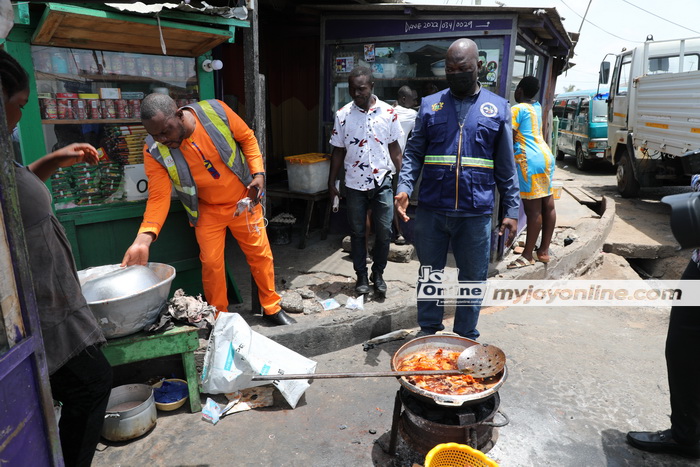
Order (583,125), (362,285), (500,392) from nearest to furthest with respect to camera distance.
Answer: (500,392)
(362,285)
(583,125)

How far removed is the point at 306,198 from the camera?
5637 mm

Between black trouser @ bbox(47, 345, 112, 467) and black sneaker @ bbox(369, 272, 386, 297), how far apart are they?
2649mm

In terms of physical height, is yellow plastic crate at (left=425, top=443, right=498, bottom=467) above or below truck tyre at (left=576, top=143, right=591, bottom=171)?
below

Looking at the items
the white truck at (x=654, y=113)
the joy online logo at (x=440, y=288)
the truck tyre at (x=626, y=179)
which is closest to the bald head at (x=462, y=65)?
the joy online logo at (x=440, y=288)

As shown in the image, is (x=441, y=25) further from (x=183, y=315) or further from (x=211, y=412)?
(x=211, y=412)

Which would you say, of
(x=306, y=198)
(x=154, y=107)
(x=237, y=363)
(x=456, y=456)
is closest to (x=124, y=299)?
(x=237, y=363)

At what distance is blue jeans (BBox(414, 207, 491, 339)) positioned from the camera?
330cm

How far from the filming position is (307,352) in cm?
380

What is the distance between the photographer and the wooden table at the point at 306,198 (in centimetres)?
565

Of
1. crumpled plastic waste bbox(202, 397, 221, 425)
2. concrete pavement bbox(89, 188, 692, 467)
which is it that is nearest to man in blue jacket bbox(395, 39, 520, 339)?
concrete pavement bbox(89, 188, 692, 467)

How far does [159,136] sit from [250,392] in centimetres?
186

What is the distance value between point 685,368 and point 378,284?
248cm

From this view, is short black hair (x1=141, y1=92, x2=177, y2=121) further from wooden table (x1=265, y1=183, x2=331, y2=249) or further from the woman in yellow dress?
the woman in yellow dress

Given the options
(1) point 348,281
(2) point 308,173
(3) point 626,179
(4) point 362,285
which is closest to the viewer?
(4) point 362,285
